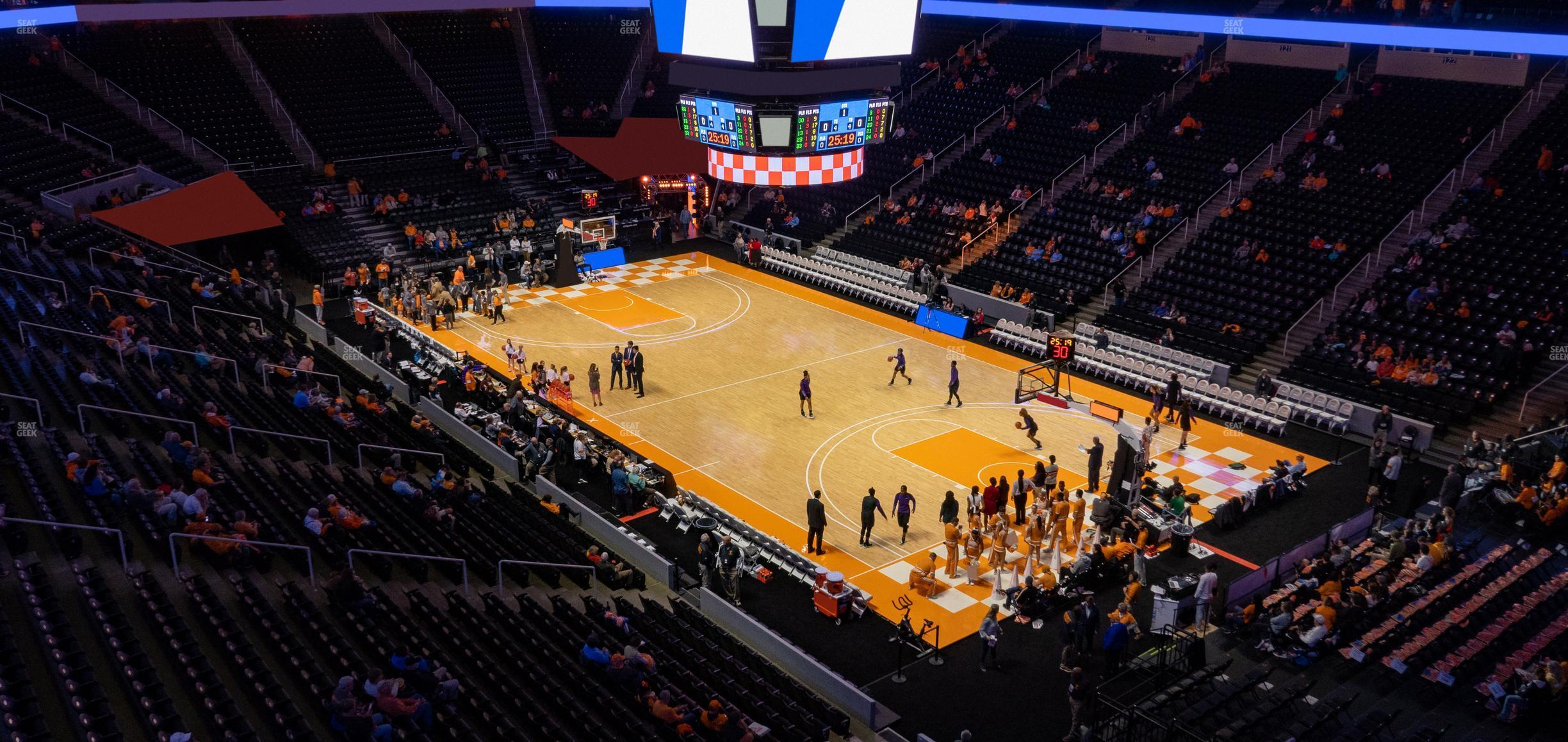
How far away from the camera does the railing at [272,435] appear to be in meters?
20.6

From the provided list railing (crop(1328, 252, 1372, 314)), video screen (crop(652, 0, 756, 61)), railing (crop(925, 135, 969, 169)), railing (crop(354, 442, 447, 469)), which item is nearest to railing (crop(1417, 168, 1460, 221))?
railing (crop(1328, 252, 1372, 314))

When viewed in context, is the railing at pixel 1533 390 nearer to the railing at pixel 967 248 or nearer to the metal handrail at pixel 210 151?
the railing at pixel 967 248

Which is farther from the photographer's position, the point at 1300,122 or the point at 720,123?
the point at 1300,122

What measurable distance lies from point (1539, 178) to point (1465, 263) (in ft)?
12.8

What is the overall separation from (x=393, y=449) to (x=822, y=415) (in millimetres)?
9872

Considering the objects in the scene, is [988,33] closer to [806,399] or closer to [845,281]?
[845,281]

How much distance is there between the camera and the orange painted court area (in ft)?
116

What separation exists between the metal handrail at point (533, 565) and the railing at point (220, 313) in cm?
1223

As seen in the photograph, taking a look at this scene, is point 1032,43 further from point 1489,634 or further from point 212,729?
point 212,729

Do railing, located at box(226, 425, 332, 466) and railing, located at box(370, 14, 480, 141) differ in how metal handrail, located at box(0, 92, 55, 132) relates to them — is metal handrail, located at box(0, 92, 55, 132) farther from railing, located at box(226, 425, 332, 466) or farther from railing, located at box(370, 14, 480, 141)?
railing, located at box(226, 425, 332, 466)

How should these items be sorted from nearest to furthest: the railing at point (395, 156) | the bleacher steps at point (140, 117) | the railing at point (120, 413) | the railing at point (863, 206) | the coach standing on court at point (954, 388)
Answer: the railing at point (120, 413), the coach standing on court at point (954, 388), the bleacher steps at point (140, 117), the railing at point (863, 206), the railing at point (395, 156)

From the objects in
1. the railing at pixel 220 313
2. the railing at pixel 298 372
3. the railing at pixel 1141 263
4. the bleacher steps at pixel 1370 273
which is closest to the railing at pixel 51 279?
the railing at pixel 220 313

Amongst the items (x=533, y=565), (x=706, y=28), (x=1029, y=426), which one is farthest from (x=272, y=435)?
(x=1029, y=426)

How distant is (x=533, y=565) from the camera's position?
18.9m
